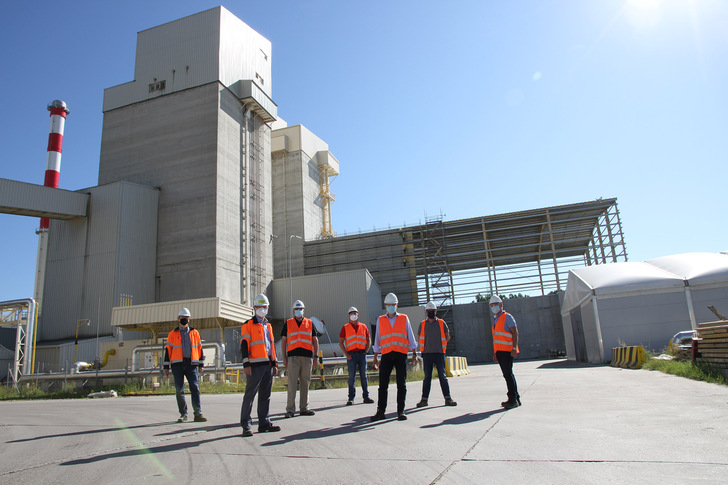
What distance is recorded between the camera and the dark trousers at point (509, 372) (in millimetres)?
8047

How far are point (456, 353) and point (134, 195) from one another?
109 ft

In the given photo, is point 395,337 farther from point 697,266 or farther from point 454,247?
point 454,247

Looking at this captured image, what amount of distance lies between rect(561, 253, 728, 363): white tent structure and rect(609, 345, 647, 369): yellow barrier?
7.49ft

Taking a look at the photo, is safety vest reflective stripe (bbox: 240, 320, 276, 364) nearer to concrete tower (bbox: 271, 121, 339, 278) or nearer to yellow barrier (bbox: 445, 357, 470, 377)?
yellow barrier (bbox: 445, 357, 470, 377)

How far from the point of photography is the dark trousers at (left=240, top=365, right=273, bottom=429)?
261 inches

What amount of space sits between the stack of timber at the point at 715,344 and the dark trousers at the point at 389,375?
704 cm

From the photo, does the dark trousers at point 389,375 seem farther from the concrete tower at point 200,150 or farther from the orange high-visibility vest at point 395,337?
the concrete tower at point 200,150

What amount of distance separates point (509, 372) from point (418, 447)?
353 centimetres

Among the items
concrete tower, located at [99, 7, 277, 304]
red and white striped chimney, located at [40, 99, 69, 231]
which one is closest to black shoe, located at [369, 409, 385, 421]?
concrete tower, located at [99, 7, 277, 304]

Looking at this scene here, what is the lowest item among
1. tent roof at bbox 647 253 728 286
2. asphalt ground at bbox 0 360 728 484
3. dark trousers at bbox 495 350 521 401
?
asphalt ground at bbox 0 360 728 484

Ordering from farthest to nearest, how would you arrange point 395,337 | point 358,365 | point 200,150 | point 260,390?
point 200,150, point 358,365, point 395,337, point 260,390

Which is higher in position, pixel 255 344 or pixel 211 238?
pixel 211 238

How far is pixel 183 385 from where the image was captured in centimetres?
830

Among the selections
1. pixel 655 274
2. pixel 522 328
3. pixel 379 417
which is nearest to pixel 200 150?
pixel 522 328
